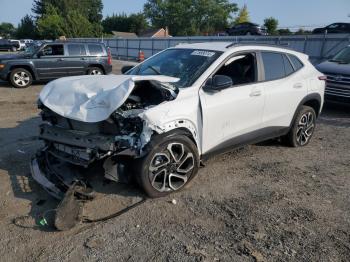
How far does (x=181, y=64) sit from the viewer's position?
15.6 ft

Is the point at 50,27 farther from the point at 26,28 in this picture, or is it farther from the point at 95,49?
the point at 95,49

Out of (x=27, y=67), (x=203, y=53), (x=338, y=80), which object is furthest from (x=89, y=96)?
(x=27, y=67)

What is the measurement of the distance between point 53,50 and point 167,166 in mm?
10981

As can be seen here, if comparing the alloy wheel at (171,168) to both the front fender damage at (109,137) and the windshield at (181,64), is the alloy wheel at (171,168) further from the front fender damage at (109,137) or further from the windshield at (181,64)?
the windshield at (181,64)

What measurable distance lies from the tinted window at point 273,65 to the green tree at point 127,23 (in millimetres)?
83769

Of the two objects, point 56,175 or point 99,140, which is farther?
point 56,175

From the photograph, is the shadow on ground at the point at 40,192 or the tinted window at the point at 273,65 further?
the tinted window at the point at 273,65

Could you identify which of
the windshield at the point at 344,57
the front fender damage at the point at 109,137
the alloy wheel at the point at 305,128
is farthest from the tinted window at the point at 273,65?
the windshield at the point at 344,57

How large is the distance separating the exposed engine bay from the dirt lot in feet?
1.01

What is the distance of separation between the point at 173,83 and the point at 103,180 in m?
1.54

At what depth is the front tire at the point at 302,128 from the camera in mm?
5777

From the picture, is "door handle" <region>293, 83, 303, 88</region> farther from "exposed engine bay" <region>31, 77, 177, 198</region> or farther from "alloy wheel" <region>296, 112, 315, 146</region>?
"exposed engine bay" <region>31, 77, 177, 198</region>

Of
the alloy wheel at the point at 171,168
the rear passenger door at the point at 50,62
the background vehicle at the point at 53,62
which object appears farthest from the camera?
the rear passenger door at the point at 50,62

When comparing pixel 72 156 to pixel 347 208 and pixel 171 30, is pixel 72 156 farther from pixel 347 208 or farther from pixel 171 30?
pixel 171 30
